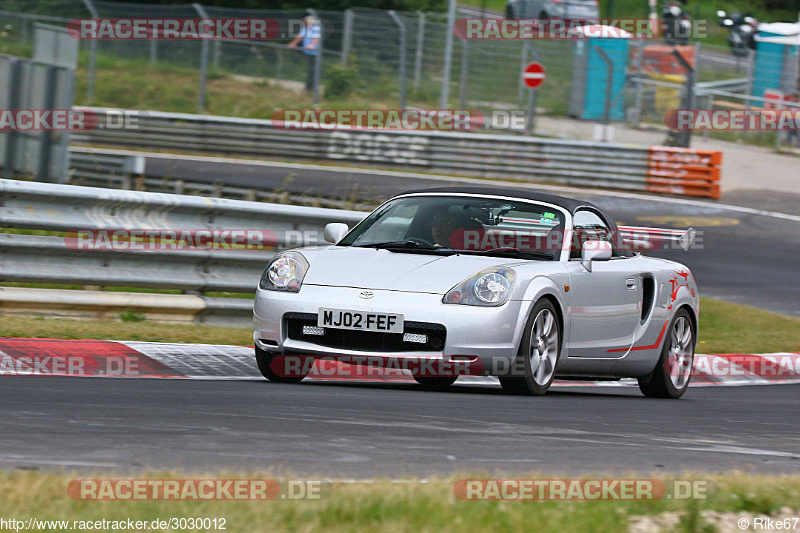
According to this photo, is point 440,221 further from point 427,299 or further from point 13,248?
point 13,248

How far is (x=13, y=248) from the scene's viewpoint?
883cm

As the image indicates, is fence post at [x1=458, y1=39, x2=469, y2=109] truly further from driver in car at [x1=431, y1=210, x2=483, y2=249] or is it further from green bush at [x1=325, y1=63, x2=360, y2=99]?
driver in car at [x1=431, y1=210, x2=483, y2=249]

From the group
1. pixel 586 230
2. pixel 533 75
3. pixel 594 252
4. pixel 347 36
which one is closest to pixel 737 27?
pixel 533 75

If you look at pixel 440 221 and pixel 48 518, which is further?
pixel 440 221

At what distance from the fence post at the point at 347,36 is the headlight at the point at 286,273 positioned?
20232mm

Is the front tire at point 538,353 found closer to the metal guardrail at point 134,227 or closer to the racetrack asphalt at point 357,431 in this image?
the racetrack asphalt at point 357,431

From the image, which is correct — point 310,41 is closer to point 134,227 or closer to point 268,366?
point 134,227

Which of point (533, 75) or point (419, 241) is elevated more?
point (533, 75)

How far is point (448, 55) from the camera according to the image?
2731 cm

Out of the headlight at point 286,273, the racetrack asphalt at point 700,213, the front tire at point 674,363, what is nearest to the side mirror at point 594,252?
the front tire at point 674,363

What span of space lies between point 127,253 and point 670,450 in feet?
16.4

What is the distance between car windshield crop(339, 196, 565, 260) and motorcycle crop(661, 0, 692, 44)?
74.4 ft

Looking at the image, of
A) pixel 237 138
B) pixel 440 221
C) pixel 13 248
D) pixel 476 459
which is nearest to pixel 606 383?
pixel 440 221

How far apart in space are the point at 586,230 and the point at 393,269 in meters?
1.72
